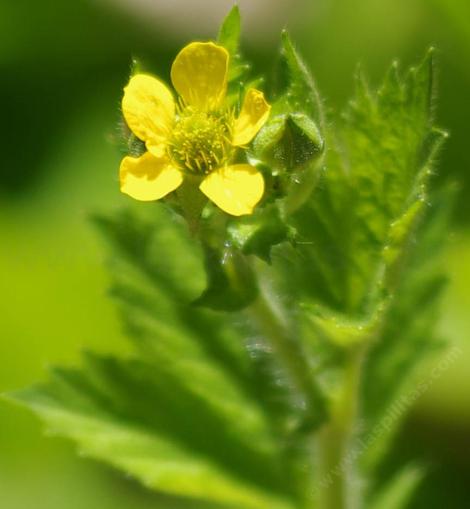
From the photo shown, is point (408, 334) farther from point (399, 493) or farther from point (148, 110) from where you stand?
point (148, 110)

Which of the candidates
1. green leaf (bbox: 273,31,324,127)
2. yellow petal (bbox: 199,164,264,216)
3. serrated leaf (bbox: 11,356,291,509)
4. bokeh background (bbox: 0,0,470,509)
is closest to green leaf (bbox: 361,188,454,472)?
serrated leaf (bbox: 11,356,291,509)

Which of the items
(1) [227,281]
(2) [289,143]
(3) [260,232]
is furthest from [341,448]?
(2) [289,143]

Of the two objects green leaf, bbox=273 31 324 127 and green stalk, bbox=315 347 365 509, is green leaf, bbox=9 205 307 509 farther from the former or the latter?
green leaf, bbox=273 31 324 127

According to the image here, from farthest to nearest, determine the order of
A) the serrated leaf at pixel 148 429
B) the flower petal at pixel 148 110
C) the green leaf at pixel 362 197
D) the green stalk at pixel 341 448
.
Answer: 1. the serrated leaf at pixel 148 429
2. the green stalk at pixel 341 448
3. the green leaf at pixel 362 197
4. the flower petal at pixel 148 110

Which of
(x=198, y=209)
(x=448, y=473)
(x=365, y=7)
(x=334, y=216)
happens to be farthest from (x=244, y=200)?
(x=365, y=7)

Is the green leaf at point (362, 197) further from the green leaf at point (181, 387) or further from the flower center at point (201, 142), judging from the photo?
the green leaf at point (181, 387)

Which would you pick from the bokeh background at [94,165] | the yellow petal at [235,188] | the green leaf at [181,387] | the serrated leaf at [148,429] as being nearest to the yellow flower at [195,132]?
the yellow petal at [235,188]

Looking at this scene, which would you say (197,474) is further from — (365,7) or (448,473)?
(365,7)
